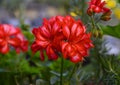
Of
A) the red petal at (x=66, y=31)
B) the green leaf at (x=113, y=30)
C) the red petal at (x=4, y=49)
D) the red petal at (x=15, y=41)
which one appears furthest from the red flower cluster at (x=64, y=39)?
the red petal at (x=15, y=41)

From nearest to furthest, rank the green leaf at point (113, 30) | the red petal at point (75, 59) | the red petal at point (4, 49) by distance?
the red petal at point (75, 59), the green leaf at point (113, 30), the red petal at point (4, 49)

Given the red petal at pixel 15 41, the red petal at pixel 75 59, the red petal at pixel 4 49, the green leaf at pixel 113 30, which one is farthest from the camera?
the red petal at pixel 15 41

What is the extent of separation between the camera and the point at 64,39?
1.33 meters

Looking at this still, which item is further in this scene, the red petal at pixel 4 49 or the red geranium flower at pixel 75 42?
the red petal at pixel 4 49

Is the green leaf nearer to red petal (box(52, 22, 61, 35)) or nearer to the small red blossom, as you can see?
the small red blossom

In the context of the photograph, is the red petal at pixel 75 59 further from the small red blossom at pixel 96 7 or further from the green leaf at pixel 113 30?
the green leaf at pixel 113 30

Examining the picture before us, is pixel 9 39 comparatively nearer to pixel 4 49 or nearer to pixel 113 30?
pixel 4 49

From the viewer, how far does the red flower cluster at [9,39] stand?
1.73 meters

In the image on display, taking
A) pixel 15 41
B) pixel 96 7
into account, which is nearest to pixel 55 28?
pixel 96 7

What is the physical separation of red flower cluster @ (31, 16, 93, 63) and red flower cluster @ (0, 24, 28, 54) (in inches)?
14.1

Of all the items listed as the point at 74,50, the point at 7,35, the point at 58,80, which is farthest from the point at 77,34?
the point at 7,35

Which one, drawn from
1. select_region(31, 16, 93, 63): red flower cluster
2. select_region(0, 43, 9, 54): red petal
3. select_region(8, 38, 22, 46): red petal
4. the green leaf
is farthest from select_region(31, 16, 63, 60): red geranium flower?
select_region(8, 38, 22, 46): red petal

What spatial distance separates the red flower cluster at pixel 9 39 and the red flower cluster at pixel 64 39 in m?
0.36

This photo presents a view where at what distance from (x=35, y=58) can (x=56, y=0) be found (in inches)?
238
